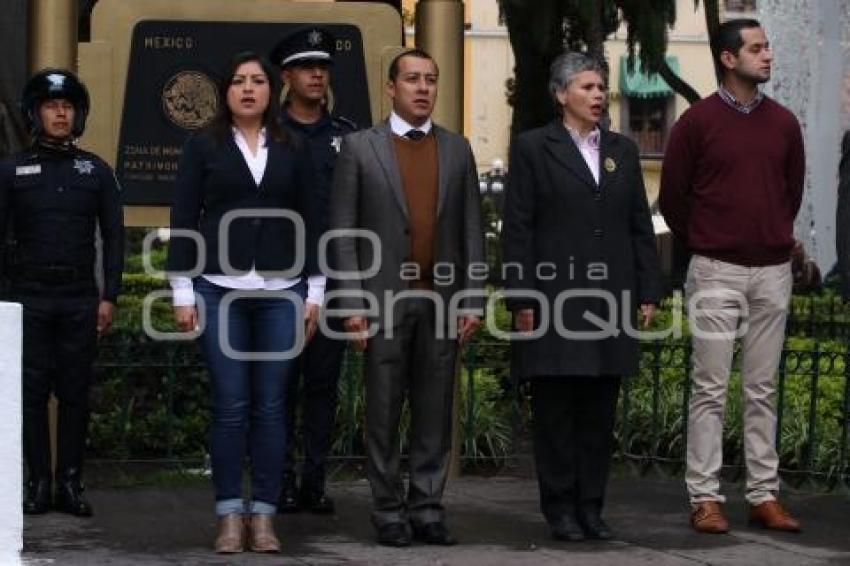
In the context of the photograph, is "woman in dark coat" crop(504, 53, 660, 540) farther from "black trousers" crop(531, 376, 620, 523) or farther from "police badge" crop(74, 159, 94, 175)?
"police badge" crop(74, 159, 94, 175)

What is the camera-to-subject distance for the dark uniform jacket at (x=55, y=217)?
9.22m

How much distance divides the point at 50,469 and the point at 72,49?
2.12m

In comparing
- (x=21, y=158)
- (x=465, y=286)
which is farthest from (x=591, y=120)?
(x=21, y=158)

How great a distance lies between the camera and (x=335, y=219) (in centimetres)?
866

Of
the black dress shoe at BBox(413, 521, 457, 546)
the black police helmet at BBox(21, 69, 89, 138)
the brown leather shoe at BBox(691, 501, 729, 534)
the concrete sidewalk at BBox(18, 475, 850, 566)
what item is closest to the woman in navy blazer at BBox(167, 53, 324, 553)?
the concrete sidewalk at BBox(18, 475, 850, 566)

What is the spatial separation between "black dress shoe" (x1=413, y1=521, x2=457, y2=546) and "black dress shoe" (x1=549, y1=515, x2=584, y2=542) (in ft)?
1.51

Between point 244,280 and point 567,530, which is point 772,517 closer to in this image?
point 567,530

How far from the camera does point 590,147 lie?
29.4 ft

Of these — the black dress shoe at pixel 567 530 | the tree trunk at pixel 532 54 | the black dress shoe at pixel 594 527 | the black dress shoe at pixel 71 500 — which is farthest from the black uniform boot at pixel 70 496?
the tree trunk at pixel 532 54

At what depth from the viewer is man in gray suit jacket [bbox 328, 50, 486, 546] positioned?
8.67 m

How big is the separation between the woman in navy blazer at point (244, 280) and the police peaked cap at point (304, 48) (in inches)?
30.3

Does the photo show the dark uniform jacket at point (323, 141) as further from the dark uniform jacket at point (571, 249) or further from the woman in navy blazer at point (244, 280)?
the dark uniform jacket at point (571, 249)

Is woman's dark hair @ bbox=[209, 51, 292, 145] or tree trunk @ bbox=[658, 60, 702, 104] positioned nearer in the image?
woman's dark hair @ bbox=[209, 51, 292, 145]

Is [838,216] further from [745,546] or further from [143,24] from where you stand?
[143,24]
